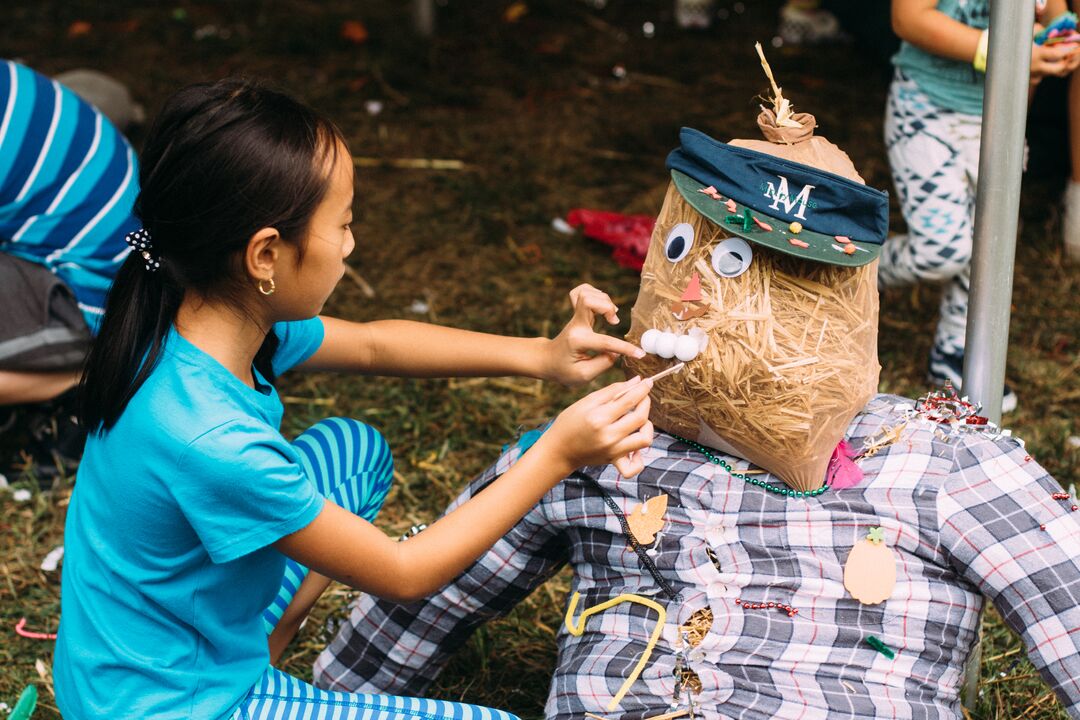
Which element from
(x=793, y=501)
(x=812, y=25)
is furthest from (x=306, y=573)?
(x=812, y=25)

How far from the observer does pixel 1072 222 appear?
3238mm

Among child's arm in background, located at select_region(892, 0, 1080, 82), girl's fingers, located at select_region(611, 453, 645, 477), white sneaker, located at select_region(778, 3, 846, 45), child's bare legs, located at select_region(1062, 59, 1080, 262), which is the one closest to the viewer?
girl's fingers, located at select_region(611, 453, 645, 477)

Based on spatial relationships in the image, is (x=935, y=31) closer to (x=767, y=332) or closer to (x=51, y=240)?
(x=767, y=332)

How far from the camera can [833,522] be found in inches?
62.9

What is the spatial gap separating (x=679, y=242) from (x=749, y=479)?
327 mm

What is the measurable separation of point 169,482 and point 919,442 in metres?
0.94

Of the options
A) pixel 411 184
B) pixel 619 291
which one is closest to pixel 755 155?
pixel 619 291

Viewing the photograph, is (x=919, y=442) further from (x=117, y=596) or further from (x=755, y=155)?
(x=117, y=596)

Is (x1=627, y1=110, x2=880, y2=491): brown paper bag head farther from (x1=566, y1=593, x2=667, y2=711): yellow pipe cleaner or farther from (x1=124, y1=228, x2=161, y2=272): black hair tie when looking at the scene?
(x1=124, y1=228, x2=161, y2=272): black hair tie

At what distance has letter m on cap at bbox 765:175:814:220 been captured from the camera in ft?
4.95

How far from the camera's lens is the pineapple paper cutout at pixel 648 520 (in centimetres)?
166

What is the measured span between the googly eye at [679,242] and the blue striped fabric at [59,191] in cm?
146

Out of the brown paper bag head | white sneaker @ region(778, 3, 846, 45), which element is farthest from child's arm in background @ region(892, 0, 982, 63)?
white sneaker @ region(778, 3, 846, 45)

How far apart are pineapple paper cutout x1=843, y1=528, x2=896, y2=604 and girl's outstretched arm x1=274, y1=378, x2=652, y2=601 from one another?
0.30m
